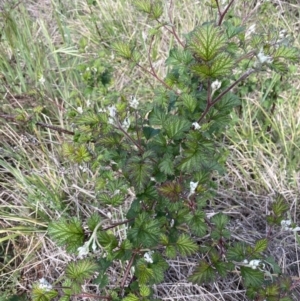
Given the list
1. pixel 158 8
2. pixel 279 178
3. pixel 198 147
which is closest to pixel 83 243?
pixel 198 147

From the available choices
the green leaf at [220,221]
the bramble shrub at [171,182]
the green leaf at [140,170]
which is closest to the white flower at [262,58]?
the bramble shrub at [171,182]

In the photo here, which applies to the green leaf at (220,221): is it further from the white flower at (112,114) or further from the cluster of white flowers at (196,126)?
the white flower at (112,114)

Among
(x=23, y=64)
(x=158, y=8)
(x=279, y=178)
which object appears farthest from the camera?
(x=23, y=64)

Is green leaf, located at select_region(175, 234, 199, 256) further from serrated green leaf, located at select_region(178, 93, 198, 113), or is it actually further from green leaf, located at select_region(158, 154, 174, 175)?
serrated green leaf, located at select_region(178, 93, 198, 113)

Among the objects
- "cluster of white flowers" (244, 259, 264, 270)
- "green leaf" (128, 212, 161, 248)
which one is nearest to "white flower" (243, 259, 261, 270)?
"cluster of white flowers" (244, 259, 264, 270)

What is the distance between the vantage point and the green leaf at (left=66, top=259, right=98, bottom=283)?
2.98 feet

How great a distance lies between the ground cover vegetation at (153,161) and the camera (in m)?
0.94

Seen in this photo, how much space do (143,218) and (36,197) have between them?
0.68m

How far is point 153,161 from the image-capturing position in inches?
39.1

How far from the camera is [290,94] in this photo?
1.88 metres

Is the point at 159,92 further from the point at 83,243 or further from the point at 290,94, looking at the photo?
the point at 290,94

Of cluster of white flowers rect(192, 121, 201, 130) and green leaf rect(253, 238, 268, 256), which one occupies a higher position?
cluster of white flowers rect(192, 121, 201, 130)

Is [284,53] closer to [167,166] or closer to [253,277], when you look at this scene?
[167,166]

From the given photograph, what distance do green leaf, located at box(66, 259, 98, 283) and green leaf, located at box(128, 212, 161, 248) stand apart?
11 cm
